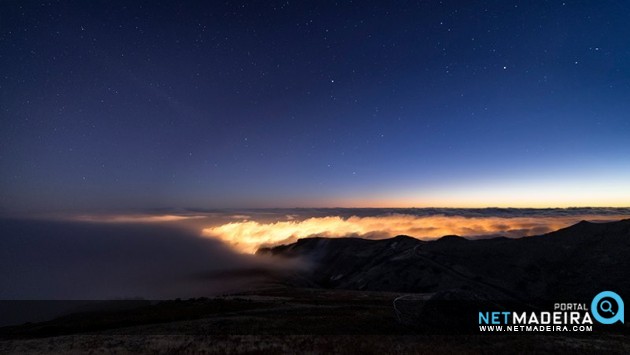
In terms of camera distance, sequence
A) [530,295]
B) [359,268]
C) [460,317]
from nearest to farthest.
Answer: [460,317] < [530,295] < [359,268]

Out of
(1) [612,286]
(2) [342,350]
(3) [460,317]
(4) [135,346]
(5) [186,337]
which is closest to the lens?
(2) [342,350]

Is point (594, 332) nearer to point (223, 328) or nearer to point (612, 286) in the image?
point (223, 328)

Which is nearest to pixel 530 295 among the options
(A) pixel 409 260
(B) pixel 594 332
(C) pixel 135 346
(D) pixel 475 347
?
(A) pixel 409 260

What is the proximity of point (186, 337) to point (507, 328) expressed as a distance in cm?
→ 3151

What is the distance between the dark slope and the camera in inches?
3647

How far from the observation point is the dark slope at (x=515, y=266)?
304 feet

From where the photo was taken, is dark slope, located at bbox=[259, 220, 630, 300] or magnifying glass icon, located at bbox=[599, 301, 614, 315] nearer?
magnifying glass icon, located at bbox=[599, 301, 614, 315]

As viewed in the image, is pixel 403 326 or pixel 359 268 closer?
pixel 403 326

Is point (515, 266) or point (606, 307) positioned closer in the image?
point (606, 307)

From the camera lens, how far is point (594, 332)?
3422 cm

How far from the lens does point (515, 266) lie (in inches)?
4380

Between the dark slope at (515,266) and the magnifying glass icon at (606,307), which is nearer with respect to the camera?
the magnifying glass icon at (606,307)

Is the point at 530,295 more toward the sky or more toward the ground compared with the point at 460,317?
more toward the ground

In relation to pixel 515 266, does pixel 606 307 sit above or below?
above
